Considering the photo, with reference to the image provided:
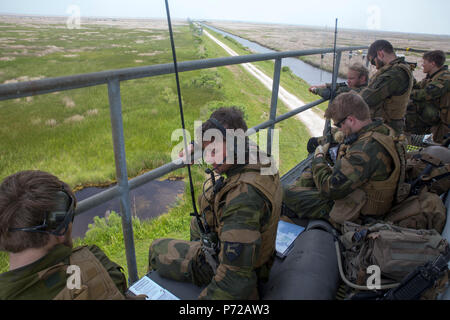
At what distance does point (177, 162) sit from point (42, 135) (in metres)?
10.3

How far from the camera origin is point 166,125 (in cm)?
1145

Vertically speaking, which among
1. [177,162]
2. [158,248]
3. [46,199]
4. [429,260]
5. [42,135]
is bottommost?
[42,135]

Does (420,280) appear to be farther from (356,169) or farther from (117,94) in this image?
(117,94)

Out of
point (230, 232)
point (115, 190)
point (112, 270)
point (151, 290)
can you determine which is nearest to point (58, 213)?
point (112, 270)

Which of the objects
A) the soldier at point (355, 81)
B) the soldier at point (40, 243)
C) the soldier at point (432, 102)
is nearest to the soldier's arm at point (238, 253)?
the soldier at point (40, 243)

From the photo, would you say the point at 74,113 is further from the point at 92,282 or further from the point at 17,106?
the point at 92,282

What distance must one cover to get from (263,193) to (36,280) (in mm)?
1024

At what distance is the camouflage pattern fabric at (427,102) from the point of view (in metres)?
4.84

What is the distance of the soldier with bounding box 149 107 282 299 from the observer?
1.55 m

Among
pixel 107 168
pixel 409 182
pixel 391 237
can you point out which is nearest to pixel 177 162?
pixel 391 237

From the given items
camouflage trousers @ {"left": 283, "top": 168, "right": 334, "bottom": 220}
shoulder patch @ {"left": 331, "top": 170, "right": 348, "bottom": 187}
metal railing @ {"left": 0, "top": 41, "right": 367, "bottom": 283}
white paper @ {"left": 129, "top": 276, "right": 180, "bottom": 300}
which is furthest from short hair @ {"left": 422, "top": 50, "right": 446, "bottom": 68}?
white paper @ {"left": 129, "top": 276, "right": 180, "bottom": 300}

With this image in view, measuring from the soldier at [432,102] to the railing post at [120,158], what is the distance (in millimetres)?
4720

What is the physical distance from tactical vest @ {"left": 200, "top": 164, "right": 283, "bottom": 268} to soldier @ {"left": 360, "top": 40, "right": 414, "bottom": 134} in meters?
2.79

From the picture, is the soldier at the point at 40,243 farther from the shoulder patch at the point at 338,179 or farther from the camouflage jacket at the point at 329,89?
the camouflage jacket at the point at 329,89
